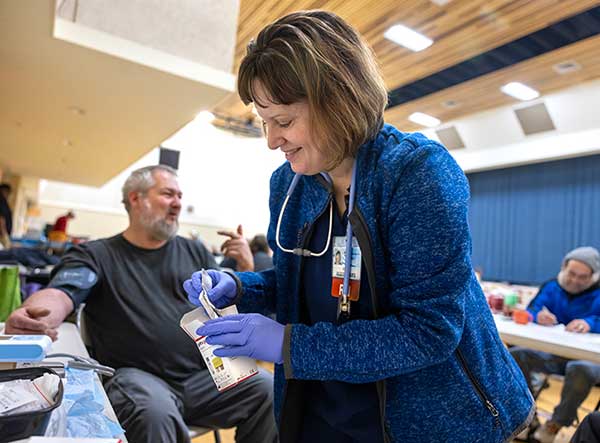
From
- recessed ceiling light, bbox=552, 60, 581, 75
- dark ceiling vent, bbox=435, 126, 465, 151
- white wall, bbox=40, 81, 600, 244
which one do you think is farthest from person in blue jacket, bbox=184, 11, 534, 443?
dark ceiling vent, bbox=435, 126, 465, 151

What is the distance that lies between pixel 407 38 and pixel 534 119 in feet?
15.1

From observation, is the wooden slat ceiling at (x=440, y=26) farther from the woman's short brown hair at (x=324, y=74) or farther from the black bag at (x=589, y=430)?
the black bag at (x=589, y=430)

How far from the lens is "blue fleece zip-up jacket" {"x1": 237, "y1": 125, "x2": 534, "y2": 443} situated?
24.3 inches

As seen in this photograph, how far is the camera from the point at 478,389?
70 cm

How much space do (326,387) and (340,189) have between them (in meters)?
0.38

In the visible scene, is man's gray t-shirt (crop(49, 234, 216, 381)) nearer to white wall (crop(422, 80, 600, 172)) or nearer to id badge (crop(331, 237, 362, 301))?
id badge (crop(331, 237, 362, 301))

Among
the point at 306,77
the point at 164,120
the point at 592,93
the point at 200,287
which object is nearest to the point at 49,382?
the point at 200,287

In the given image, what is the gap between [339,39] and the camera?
2.32 ft

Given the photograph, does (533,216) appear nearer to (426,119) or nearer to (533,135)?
(533,135)

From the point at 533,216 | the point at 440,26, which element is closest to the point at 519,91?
the point at 533,216

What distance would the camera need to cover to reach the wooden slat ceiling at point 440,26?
4.04 ft

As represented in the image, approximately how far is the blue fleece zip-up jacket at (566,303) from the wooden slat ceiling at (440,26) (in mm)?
1513

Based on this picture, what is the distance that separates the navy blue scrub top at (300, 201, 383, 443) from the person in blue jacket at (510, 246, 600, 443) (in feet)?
6.79

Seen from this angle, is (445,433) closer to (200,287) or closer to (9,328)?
(200,287)
